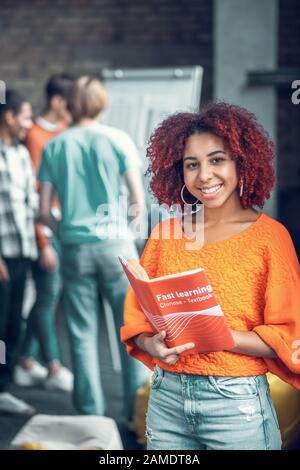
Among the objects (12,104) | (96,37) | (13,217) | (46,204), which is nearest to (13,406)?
(13,217)

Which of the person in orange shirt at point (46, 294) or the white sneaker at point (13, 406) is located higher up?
the person in orange shirt at point (46, 294)

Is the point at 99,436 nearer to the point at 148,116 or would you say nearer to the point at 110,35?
the point at 148,116

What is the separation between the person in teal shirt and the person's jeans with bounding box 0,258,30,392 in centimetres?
57

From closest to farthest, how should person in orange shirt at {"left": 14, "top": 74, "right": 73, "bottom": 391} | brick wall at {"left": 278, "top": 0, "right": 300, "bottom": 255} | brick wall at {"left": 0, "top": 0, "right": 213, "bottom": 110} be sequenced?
1. person in orange shirt at {"left": 14, "top": 74, "right": 73, "bottom": 391}
2. brick wall at {"left": 278, "top": 0, "right": 300, "bottom": 255}
3. brick wall at {"left": 0, "top": 0, "right": 213, "bottom": 110}

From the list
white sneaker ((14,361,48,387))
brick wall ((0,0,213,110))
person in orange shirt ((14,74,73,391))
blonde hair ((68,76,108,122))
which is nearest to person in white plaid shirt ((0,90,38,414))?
person in orange shirt ((14,74,73,391))

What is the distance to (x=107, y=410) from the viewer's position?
3.49m

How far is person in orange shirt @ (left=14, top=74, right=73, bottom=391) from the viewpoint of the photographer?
12.3 feet

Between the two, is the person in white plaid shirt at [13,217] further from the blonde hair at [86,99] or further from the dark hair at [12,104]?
the blonde hair at [86,99]

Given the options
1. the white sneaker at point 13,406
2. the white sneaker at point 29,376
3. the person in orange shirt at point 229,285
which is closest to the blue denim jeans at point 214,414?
the person in orange shirt at point 229,285

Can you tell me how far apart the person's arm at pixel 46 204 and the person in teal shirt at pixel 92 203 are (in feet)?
0.18

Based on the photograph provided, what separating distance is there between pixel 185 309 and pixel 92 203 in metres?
1.53

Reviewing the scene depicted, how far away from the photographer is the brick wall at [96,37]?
5.70m

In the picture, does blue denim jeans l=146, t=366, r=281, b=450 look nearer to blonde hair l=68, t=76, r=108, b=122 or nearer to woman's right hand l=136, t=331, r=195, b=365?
woman's right hand l=136, t=331, r=195, b=365

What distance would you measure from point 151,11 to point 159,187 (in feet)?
14.2
